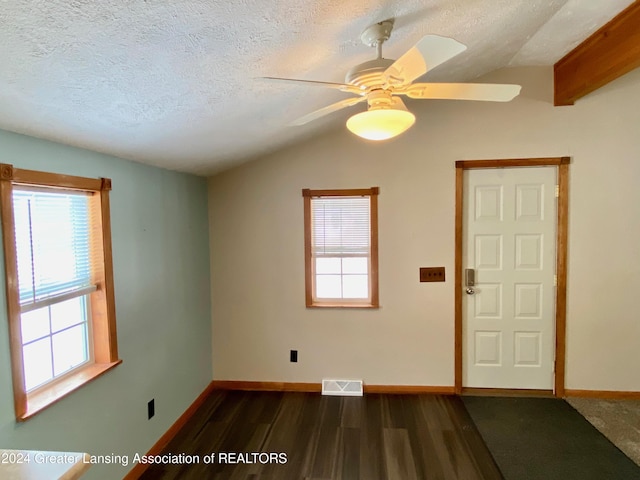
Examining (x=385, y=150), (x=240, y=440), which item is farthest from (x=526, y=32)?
(x=240, y=440)

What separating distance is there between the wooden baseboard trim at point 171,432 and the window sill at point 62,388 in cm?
72

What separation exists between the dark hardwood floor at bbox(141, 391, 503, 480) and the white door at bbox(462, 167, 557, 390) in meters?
0.57

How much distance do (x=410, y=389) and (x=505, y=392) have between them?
851 mm

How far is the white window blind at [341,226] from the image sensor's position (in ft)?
11.1

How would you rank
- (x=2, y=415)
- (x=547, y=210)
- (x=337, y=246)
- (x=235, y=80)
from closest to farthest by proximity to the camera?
1. (x=2, y=415)
2. (x=235, y=80)
3. (x=547, y=210)
4. (x=337, y=246)

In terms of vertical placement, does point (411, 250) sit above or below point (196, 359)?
above

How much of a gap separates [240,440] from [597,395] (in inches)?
121

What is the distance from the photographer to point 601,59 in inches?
98.5

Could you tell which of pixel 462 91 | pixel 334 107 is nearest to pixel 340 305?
pixel 334 107

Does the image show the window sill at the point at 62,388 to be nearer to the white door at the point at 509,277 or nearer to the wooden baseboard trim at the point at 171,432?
the wooden baseboard trim at the point at 171,432

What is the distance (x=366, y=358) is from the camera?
344 cm

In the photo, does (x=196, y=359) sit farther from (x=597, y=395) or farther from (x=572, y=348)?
(x=597, y=395)

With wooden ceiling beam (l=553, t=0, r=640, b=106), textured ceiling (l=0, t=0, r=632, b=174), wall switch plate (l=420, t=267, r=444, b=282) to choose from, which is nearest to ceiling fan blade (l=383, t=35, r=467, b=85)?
textured ceiling (l=0, t=0, r=632, b=174)

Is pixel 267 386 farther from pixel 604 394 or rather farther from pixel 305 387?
pixel 604 394
